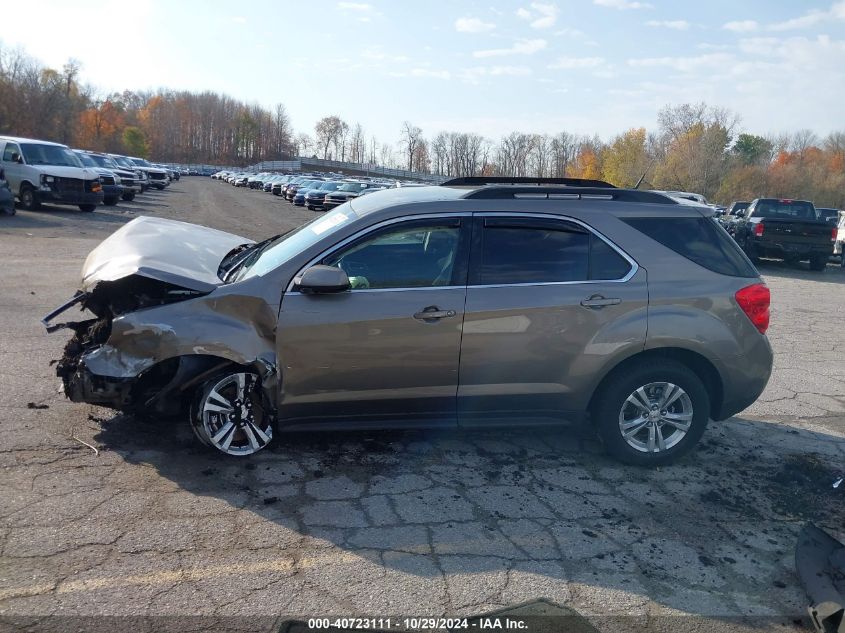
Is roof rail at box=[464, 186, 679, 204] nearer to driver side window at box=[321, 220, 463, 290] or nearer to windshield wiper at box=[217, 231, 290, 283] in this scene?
driver side window at box=[321, 220, 463, 290]

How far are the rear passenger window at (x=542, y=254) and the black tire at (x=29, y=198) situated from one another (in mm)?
21054

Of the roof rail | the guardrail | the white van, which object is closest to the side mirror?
the roof rail

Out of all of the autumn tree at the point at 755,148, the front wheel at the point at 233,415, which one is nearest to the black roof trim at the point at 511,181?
the front wheel at the point at 233,415

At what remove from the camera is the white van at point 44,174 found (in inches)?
831

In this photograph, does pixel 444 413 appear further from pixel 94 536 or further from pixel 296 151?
pixel 296 151

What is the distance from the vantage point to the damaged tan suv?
181 inches

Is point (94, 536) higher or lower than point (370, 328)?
lower

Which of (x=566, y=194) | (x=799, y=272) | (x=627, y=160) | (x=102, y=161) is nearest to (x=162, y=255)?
(x=566, y=194)

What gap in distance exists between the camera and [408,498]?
4.40 metres

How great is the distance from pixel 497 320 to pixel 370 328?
85 centimetres

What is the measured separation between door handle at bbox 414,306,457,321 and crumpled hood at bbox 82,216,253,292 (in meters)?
1.39

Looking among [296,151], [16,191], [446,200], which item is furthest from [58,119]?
[296,151]

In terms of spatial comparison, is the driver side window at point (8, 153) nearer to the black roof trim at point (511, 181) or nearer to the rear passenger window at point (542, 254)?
the black roof trim at point (511, 181)

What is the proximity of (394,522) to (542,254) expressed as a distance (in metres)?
2.06
